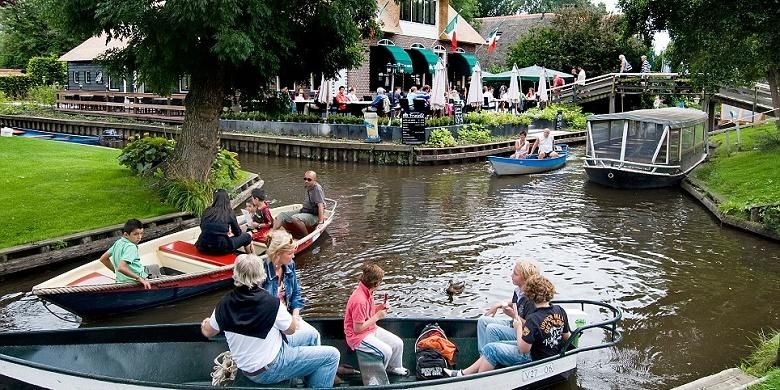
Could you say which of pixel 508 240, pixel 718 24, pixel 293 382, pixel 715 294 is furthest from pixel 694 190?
pixel 293 382

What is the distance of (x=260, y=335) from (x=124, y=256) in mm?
4719

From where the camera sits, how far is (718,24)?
1873 centimetres

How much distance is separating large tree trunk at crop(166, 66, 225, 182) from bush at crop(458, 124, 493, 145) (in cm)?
1462

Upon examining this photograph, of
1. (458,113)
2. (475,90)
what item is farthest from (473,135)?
(475,90)

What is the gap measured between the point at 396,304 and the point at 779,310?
6199mm

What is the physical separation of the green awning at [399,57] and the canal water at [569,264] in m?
16.9

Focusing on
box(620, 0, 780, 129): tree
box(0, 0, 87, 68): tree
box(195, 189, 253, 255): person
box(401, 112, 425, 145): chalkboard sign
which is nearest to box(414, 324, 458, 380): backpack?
box(195, 189, 253, 255): person

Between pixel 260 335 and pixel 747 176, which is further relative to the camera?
pixel 747 176

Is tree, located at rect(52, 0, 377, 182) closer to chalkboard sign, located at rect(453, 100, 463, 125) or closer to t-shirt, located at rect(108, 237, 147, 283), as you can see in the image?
t-shirt, located at rect(108, 237, 147, 283)

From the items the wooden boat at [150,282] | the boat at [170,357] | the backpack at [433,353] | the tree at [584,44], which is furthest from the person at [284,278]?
the tree at [584,44]

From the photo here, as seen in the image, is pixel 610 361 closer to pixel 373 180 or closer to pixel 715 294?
pixel 715 294

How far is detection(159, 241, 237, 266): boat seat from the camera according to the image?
39.8ft

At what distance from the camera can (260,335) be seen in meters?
6.38

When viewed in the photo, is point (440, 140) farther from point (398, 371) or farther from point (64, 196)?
point (398, 371)
